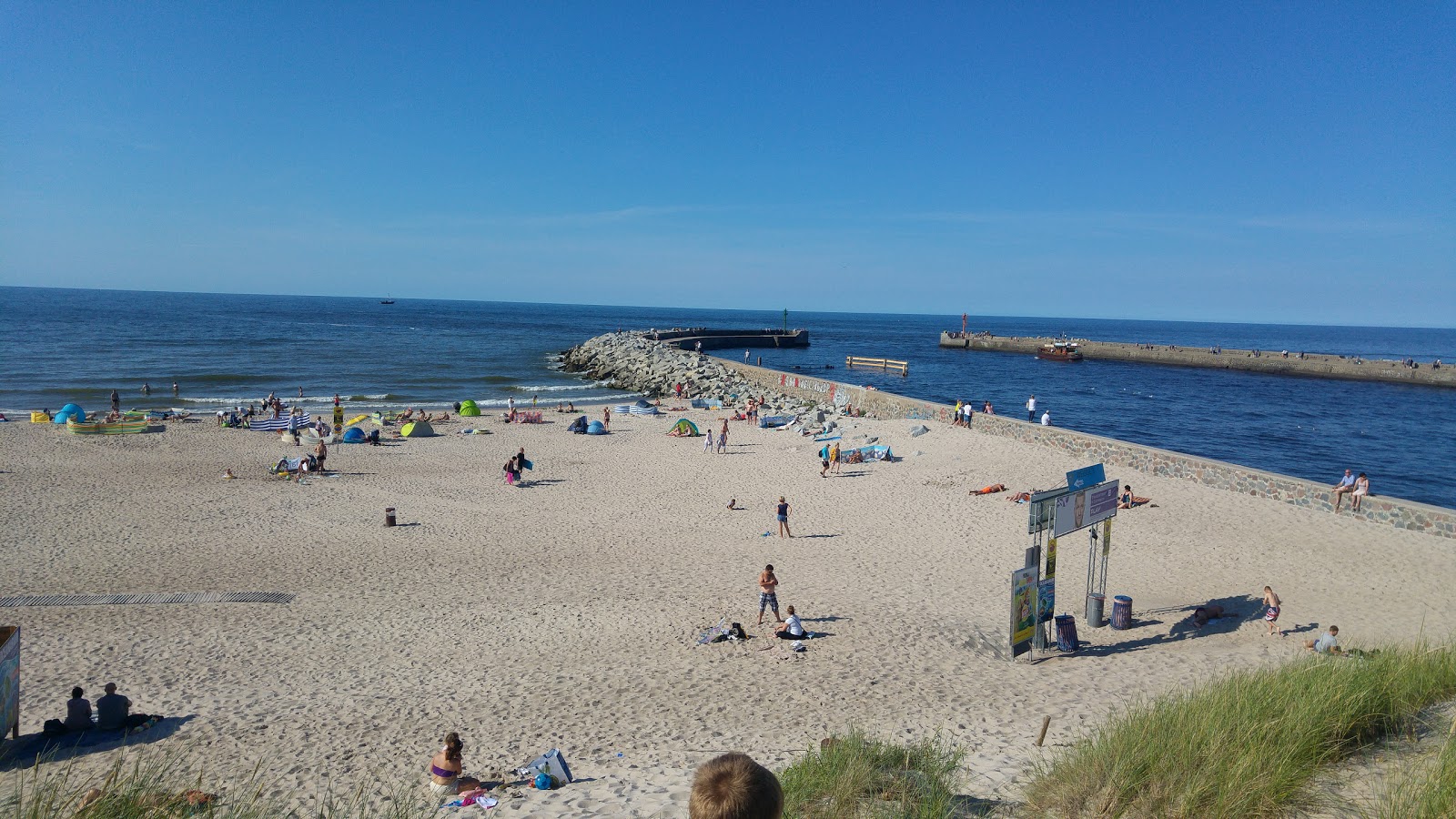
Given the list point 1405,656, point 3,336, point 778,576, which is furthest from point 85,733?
point 3,336

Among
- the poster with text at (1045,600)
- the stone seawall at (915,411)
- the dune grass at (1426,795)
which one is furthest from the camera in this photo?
Result: the stone seawall at (915,411)

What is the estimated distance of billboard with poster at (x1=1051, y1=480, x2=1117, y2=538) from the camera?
10945 millimetres

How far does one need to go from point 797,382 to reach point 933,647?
99.4ft

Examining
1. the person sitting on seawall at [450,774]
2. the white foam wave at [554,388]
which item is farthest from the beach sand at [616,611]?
the white foam wave at [554,388]

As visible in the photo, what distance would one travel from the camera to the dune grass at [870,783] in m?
5.22

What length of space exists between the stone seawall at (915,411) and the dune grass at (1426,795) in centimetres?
1449

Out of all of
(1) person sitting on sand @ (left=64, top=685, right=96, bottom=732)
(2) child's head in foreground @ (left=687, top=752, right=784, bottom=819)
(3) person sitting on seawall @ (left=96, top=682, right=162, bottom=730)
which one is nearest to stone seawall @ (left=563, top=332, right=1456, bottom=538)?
(2) child's head in foreground @ (left=687, top=752, right=784, bottom=819)

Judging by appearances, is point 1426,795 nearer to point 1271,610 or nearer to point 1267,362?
point 1271,610

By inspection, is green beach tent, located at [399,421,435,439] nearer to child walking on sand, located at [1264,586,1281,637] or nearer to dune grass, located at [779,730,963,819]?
dune grass, located at [779,730,963,819]

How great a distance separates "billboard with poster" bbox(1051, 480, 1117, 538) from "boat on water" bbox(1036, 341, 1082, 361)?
7427cm

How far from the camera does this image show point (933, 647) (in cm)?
1116

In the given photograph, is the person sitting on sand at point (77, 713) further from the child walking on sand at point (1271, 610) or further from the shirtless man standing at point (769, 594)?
the child walking on sand at point (1271, 610)

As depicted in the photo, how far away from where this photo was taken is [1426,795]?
4207 mm

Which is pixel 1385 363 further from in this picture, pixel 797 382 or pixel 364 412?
pixel 364 412
